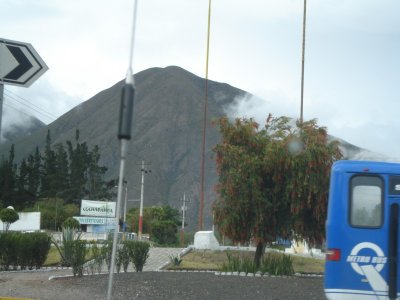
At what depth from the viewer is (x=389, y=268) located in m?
10.7

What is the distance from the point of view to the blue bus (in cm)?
1069

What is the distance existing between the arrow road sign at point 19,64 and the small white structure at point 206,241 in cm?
2738

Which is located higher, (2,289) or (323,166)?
(323,166)

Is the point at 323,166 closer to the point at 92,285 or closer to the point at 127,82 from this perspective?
the point at 92,285

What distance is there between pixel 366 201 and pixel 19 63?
5781mm

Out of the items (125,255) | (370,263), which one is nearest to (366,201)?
(370,263)

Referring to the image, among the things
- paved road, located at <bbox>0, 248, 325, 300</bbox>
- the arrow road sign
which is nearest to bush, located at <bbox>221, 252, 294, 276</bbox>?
paved road, located at <bbox>0, 248, 325, 300</bbox>

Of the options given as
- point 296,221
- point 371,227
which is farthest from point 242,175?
point 371,227

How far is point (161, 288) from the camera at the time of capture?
15359 millimetres

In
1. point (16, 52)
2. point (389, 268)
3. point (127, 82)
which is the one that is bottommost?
point (389, 268)

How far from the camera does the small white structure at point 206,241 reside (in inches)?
1409

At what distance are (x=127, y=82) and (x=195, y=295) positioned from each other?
999cm

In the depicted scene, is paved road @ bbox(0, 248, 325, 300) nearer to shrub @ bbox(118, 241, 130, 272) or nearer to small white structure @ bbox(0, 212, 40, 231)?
shrub @ bbox(118, 241, 130, 272)

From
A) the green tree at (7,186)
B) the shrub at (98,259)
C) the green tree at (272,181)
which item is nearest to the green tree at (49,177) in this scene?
the green tree at (7,186)
